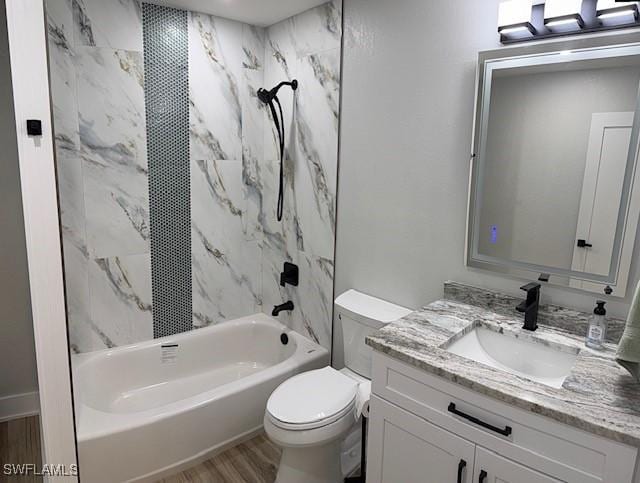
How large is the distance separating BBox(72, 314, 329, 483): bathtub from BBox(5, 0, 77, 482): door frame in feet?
0.55

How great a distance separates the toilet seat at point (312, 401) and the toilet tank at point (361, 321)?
12 centimetres

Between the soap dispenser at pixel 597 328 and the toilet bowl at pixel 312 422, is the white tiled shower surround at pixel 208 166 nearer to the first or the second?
the toilet bowl at pixel 312 422

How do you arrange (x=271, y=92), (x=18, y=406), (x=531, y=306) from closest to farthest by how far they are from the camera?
(x=531, y=306) → (x=18, y=406) → (x=271, y=92)

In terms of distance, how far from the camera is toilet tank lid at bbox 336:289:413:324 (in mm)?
2102

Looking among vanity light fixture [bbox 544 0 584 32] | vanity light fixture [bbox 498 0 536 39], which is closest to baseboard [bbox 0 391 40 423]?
vanity light fixture [bbox 498 0 536 39]

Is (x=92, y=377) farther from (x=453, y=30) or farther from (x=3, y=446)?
(x=453, y=30)

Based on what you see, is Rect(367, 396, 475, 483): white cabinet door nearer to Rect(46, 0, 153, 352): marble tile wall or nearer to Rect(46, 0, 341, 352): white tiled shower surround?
Rect(46, 0, 341, 352): white tiled shower surround

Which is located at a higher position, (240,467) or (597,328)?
(597,328)

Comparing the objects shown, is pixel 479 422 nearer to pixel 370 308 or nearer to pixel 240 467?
pixel 370 308

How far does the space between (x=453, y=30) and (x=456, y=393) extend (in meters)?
1.51

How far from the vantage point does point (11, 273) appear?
99.7 inches

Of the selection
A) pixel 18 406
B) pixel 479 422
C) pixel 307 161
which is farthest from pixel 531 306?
pixel 18 406

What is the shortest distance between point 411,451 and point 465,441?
0.24 m

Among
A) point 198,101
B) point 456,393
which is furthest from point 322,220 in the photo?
point 456,393
